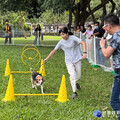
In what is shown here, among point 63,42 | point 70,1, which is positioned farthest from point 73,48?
point 70,1

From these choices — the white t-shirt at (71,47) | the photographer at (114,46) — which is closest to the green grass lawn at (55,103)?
the white t-shirt at (71,47)

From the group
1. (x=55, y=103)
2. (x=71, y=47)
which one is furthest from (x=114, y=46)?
(x=71, y=47)

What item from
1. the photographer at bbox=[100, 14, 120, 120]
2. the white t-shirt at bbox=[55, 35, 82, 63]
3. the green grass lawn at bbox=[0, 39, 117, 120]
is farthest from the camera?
the white t-shirt at bbox=[55, 35, 82, 63]

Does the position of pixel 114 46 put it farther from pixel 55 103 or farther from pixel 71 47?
pixel 71 47

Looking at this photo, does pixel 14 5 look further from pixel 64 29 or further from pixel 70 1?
pixel 64 29

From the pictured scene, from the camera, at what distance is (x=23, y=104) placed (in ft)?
19.1

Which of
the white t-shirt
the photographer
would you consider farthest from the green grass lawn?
the photographer

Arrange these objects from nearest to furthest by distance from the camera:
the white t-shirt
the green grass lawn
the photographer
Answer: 1. the photographer
2. the green grass lawn
3. the white t-shirt

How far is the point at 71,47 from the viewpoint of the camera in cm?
648

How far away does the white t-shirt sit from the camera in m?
6.42

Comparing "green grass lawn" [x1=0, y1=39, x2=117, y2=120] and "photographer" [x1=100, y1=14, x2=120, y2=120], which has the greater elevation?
"photographer" [x1=100, y1=14, x2=120, y2=120]

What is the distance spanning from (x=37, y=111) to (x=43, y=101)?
0.73m

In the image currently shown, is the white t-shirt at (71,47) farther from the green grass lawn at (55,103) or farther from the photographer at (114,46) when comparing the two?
the photographer at (114,46)

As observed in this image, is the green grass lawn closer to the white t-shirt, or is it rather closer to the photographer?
the white t-shirt
